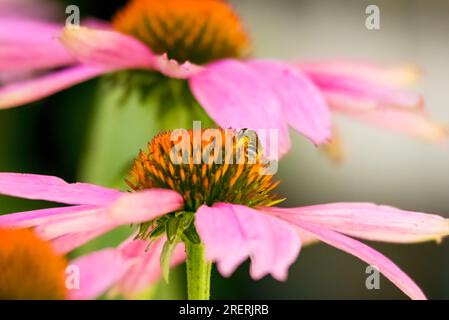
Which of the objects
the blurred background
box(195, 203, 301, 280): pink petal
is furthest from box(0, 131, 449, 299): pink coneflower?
the blurred background

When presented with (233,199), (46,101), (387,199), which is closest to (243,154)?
(233,199)

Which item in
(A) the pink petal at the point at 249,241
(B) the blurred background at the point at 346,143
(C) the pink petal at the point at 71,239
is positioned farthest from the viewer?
(B) the blurred background at the point at 346,143

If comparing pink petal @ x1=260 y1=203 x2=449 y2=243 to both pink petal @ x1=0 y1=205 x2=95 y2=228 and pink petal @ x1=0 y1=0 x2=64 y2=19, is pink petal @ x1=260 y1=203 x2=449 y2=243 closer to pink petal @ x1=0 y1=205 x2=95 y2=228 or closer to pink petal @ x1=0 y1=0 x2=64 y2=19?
pink petal @ x1=0 y1=205 x2=95 y2=228

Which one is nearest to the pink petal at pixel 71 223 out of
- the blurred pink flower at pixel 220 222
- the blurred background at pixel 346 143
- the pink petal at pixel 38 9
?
the blurred pink flower at pixel 220 222

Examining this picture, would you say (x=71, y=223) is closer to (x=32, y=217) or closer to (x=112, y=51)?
(x=32, y=217)

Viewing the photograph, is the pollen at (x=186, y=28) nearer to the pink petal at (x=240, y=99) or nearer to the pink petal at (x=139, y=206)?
the pink petal at (x=240, y=99)

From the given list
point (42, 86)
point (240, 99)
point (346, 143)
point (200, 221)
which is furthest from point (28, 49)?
point (346, 143)
